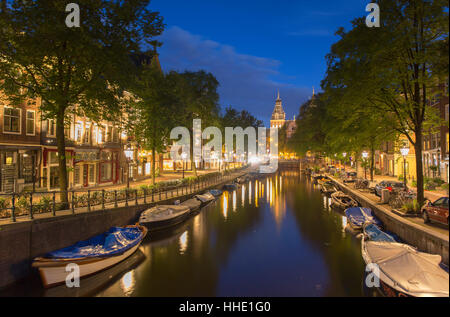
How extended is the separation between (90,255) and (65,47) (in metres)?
12.1

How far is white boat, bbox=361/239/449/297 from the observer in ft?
29.9

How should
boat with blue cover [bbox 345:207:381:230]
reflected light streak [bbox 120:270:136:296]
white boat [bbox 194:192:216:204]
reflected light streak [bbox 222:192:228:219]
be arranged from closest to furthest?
1. reflected light streak [bbox 120:270:136:296]
2. boat with blue cover [bbox 345:207:381:230]
3. reflected light streak [bbox 222:192:228:219]
4. white boat [bbox 194:192:216:204]

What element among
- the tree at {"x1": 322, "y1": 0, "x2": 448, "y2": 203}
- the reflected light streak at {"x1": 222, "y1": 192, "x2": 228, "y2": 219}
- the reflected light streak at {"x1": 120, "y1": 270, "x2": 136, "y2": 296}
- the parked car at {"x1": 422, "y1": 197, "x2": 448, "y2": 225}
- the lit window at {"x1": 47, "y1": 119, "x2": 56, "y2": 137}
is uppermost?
the tree at {"x1": 322, "y1": 0, "x2": 448, "y2": 203}

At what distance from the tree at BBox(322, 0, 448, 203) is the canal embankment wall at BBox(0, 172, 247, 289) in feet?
62.4

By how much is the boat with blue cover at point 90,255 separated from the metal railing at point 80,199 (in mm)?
2539

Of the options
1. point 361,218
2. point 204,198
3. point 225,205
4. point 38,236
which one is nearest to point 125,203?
point 38,236

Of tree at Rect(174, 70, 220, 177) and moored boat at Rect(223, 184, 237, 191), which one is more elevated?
tree at Rect(174, 70, 220, 177)

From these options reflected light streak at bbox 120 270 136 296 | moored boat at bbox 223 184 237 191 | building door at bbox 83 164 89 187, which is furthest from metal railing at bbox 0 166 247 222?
moored boat at bbox 223 184 237 191

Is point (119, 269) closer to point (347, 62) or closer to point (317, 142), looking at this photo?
point (347, 62)

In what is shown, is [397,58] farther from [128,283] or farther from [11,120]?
[11,120]

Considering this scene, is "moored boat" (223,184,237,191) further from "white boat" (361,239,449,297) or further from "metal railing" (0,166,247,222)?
Answer: "white boat" (361,239,449,297)

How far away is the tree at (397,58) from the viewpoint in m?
15.7

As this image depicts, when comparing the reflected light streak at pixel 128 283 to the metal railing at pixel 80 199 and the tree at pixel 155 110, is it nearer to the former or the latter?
the metal railing at pixel 80 199
